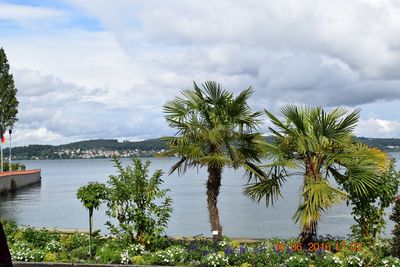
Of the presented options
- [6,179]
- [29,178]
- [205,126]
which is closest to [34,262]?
[205,126]

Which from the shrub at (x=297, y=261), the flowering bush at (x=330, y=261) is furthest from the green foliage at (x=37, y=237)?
the flowering bush at (x=330, y=261)

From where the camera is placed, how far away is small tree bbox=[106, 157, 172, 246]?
13648 millimetres

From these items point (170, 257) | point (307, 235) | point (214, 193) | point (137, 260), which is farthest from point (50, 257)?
point (307, 235)

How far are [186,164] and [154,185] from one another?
1.35 meters

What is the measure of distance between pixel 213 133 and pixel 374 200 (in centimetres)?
416

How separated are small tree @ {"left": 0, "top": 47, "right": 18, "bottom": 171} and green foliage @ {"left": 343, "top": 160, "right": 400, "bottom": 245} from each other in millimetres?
61336

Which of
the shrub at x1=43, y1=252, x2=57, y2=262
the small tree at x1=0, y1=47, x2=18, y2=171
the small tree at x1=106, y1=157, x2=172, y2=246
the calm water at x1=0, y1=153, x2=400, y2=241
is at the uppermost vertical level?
the small tree at x1=0, y1=47, x2=18, y2=171

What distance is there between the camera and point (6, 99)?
68438 mm

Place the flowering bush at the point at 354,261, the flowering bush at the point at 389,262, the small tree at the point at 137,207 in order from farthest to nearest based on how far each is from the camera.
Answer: the small tree at the point at 137,207
the flowering bush at the point at 354,261
the flowering bush at the point at 389,262

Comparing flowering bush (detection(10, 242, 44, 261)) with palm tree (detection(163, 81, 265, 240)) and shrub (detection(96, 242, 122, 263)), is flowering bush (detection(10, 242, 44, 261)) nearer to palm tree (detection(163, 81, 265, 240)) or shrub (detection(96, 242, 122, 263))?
shrub (detection(96, 242, 122, 263))

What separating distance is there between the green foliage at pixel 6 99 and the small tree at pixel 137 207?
190 feet

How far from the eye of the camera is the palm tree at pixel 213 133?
47.9ft

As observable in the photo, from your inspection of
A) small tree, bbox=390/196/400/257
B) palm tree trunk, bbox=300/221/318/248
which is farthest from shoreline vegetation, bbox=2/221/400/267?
small tree, bbox=390/196/400/257

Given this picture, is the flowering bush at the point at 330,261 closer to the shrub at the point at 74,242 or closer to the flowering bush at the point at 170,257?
the flowering bush at the point at 170,257
